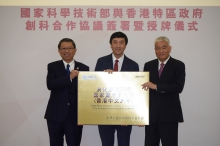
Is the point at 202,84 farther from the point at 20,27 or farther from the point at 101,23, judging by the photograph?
the point at 20,27

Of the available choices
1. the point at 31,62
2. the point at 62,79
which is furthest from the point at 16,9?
the point at 62,79

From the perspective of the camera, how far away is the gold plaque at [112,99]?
2568 mm

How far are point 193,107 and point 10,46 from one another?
2.70 m

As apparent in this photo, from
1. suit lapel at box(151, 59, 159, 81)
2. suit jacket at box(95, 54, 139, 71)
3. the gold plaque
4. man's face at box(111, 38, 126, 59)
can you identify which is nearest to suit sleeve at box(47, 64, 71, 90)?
the gold plaque

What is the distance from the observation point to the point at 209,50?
328 cm

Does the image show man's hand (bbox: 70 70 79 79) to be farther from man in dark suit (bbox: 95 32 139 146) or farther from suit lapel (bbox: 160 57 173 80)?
suit lapel (bbox: 160 57 173 80)

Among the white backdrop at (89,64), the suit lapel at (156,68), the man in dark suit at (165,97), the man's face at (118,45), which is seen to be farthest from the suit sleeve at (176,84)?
the white backdrop at (89,64)

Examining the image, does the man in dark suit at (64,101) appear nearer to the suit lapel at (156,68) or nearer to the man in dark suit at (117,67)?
the man in dark suit at (117,67)

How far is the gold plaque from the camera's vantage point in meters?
2.57

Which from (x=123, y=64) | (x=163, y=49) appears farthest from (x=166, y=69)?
(x=123, y=64)

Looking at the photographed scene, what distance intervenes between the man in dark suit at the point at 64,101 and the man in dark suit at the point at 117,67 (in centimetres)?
27

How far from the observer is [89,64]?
333cm

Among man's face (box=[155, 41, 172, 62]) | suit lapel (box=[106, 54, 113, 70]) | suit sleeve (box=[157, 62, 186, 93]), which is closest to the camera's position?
suit sleeve (box=[157, 62, 186, 93])

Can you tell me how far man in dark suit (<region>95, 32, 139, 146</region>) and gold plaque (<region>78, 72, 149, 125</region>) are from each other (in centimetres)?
10
